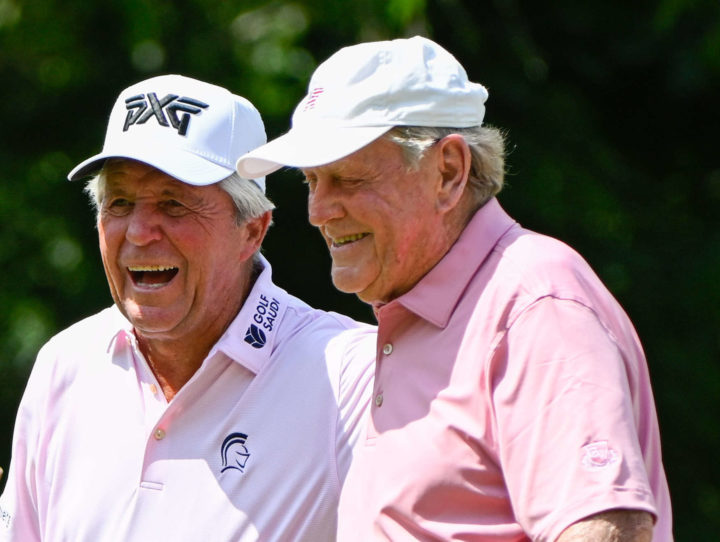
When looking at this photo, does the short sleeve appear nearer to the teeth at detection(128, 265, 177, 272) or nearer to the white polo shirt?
the white polo shirt

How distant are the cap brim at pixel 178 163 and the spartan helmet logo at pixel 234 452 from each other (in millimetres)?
500

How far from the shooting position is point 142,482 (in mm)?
2527

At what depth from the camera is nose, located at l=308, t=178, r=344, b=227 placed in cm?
213

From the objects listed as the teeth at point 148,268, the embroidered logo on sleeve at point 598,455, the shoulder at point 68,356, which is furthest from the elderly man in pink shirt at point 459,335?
the shoulder at point 68,356

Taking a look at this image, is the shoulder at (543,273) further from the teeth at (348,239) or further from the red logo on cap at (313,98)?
the red logo on cap at (313,98)

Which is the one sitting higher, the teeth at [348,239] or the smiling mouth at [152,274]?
the teeth at [348,239]

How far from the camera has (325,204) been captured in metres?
2.14

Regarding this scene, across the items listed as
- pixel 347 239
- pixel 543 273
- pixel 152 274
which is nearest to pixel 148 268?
pixel 152 274

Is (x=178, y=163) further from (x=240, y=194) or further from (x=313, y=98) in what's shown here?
(x=313, y=98)

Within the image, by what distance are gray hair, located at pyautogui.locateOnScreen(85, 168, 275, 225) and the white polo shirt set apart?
140mm

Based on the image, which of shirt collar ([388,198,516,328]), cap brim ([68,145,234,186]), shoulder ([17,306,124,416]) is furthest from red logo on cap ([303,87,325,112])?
shoulder ([17,306,124,416])

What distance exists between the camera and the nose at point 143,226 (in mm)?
2617

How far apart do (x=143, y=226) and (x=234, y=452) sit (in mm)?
487

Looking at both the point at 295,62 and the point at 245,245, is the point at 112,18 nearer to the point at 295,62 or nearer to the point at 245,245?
the point at 295,62
